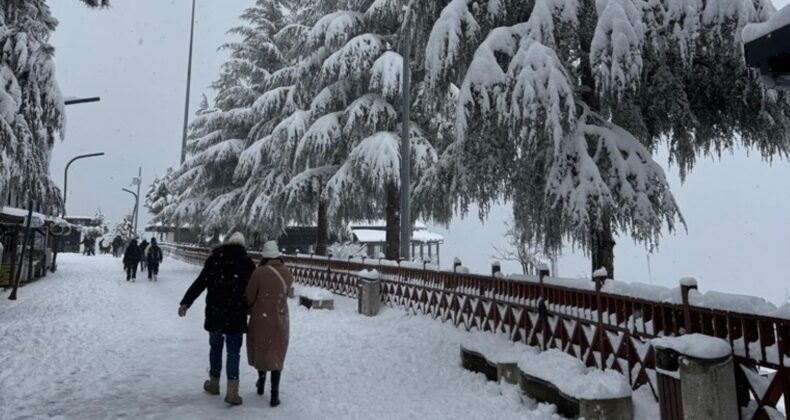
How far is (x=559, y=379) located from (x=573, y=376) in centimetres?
15

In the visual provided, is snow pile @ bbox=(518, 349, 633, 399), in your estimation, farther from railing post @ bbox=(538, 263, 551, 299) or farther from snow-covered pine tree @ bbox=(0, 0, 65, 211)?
snow-covered pine tree @ bbox=(0, 0, 65, 211)

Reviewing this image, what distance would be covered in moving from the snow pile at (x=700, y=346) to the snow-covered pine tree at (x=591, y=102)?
3562 mm

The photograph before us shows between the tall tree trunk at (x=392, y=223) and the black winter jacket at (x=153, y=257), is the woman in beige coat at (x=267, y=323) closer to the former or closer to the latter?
the tall tree trunk at (x=392, y=223)

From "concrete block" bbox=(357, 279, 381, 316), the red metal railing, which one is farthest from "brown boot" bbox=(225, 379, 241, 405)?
"concrete block" bbox=(357, 279, 381, 316)

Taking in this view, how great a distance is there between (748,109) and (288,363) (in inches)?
343

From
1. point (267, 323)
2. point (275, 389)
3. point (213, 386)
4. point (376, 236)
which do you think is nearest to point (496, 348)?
point (275, 389)

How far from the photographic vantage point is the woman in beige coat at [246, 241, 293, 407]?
5.30m

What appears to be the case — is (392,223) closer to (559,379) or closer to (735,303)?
(559,379)

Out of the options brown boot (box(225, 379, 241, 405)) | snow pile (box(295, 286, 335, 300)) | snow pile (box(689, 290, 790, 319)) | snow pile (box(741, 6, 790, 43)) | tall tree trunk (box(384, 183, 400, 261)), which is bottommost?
brown boot (box(225, 379, 241, 405))

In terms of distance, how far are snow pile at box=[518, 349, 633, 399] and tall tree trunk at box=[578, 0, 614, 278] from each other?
115 inches

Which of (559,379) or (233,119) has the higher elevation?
(233,119)

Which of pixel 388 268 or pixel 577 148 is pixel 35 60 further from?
pixel 577 148

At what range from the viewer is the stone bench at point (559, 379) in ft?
15.3

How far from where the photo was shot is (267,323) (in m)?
5.34
